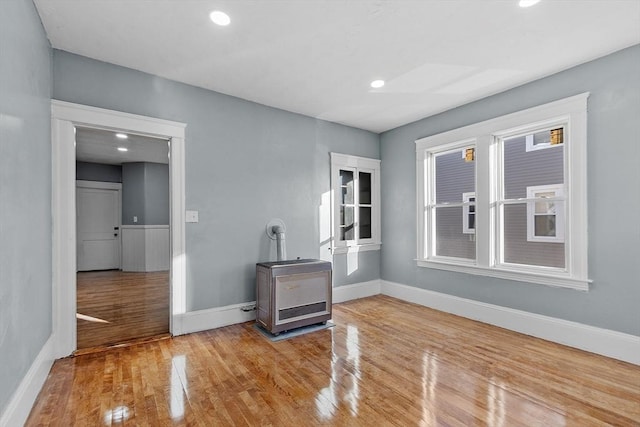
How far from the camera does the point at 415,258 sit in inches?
177

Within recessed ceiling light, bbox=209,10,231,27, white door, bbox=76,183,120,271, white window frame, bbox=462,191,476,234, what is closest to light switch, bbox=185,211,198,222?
recessed ceiling light, bbox=209,10,231,27

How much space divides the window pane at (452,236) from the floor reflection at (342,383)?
1.96 m

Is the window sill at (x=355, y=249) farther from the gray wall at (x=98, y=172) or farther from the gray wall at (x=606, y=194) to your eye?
the gray wall at (x=98, y=172)

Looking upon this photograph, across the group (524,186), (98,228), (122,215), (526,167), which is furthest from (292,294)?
(98,228)

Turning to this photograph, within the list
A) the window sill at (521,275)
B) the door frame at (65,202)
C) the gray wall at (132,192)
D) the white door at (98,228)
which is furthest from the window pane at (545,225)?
the white door at (98,228)

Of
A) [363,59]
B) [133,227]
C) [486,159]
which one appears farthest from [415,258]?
[133,227]

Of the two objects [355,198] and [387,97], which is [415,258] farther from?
[387,97]

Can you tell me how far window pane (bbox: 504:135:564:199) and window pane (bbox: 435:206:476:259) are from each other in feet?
2.31

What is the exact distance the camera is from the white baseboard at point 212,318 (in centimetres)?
326

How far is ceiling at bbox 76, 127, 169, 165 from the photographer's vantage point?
5.20 m

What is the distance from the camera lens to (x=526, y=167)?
341 cm

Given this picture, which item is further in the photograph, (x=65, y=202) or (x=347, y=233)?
(x=347, y=233)

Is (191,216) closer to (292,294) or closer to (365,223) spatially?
(292,294)

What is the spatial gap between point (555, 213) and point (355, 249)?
2548 millimetres
